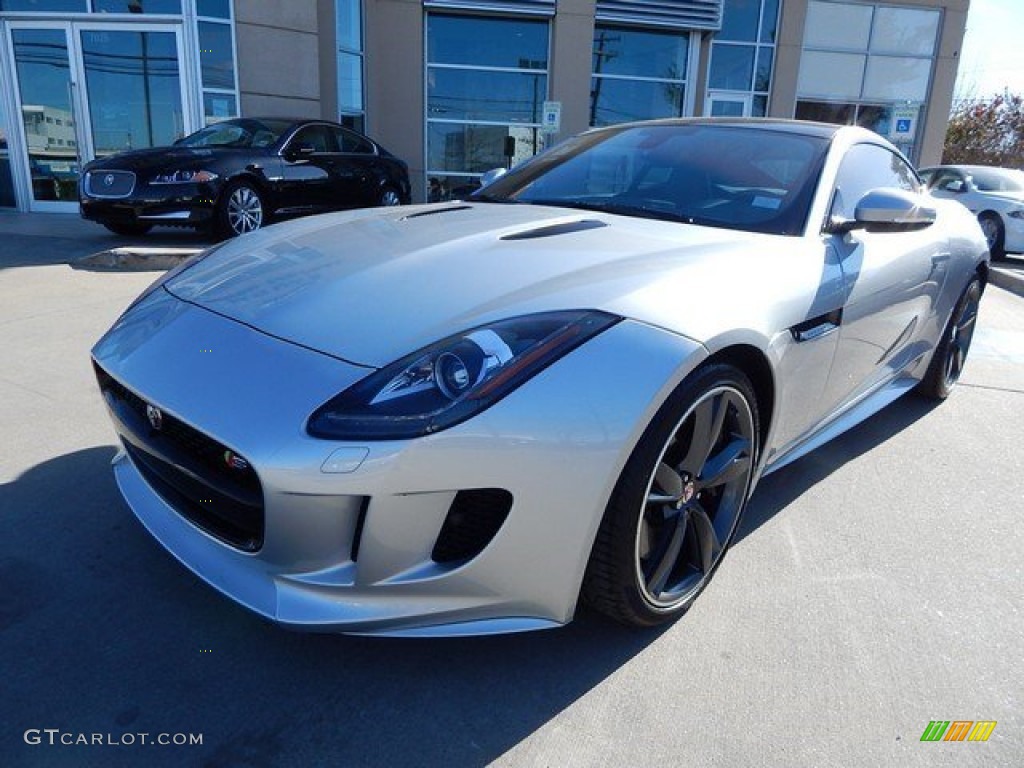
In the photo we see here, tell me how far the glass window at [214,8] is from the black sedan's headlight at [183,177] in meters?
4.67

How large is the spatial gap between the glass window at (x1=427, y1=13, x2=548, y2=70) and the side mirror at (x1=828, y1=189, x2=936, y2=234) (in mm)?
13020

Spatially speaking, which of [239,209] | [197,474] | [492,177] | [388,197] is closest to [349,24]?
[388,197]

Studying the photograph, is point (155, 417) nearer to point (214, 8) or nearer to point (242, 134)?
point (242, 134)

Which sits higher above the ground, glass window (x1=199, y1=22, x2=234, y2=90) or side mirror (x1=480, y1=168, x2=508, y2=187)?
glass window (x1=199, y1=22, x2=234, y2=90)

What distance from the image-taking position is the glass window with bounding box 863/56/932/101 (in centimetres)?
1734

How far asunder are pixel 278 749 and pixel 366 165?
29.6 feet

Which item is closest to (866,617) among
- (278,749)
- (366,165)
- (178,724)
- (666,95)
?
(278,749)

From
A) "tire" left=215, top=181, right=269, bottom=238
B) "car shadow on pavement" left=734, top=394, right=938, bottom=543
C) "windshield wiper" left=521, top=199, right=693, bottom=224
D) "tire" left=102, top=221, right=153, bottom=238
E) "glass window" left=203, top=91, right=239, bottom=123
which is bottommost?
"car shadow on pavement" left=734, top=394, right=938, bottom=543

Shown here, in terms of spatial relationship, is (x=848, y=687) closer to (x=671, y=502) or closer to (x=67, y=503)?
(x=671, y=502)

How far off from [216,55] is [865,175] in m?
10.8

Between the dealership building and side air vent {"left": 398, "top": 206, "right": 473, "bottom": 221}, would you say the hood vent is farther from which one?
the dealership building

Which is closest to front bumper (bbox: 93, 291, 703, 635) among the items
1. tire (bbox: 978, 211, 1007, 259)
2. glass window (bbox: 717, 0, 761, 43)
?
tire (bbox: 978, 211, 1007, 259)

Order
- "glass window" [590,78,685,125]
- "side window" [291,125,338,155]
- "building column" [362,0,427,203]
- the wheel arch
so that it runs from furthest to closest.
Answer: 1. "glass window" [590,78,685,125]
2. "building column" [362,0,427,203]
3. "side window" [291,125,338,155]
4. the wheel arch

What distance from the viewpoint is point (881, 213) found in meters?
2.71
